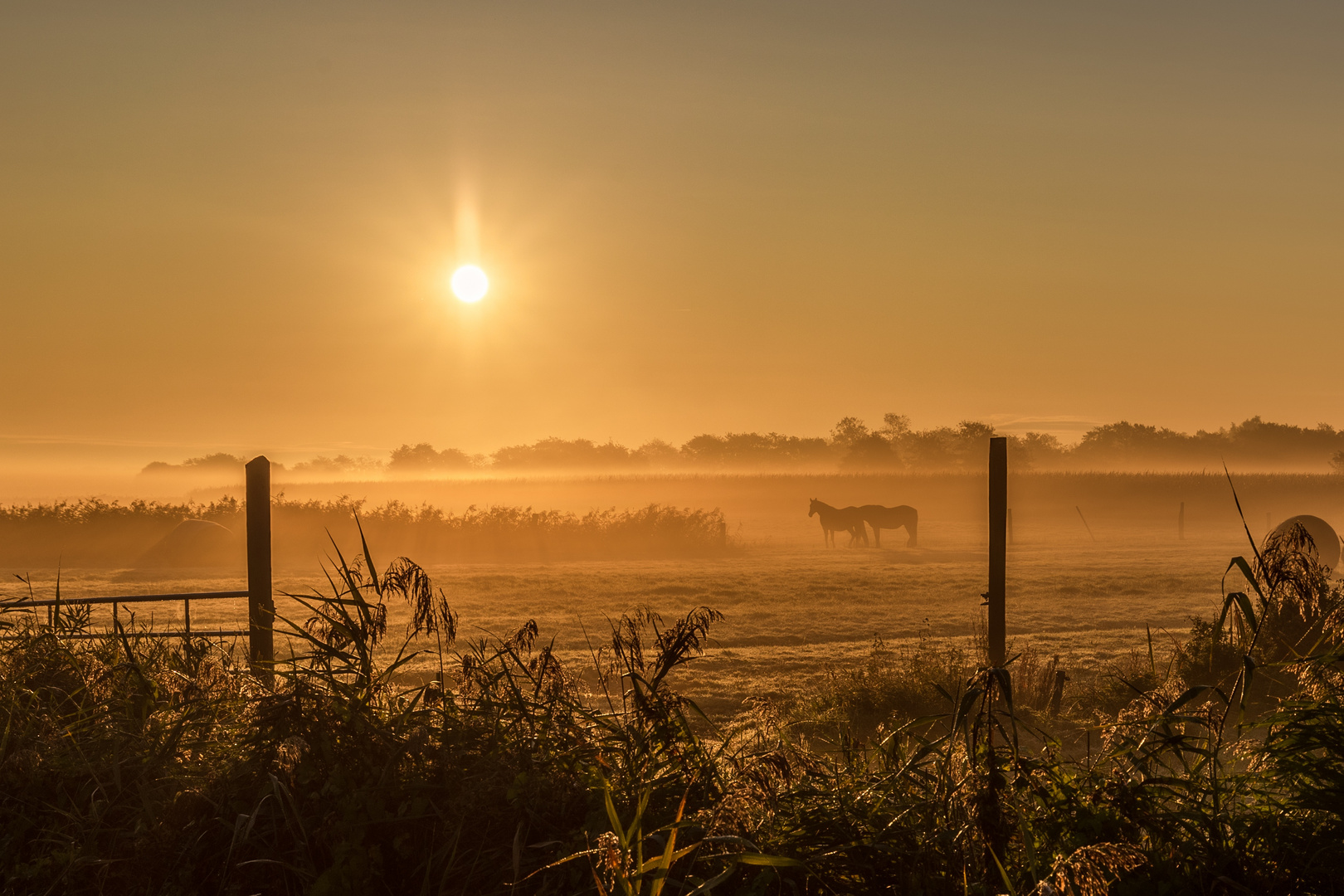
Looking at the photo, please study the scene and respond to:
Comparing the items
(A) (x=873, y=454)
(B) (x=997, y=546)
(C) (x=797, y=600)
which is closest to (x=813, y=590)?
(C) (x=797, y=600)

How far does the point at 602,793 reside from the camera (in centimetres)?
369

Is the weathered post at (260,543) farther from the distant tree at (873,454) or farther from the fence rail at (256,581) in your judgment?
the distant tree at (873,454)

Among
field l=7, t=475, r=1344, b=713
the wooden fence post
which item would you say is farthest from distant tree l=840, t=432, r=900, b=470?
the wooden fence post

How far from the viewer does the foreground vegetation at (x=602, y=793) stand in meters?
3.27

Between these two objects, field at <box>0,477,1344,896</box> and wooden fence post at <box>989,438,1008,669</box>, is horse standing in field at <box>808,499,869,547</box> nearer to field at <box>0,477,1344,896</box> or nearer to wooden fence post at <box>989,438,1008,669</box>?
wooden fence post at <box>989,438,1008,669</box>

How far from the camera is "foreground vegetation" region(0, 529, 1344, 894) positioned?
3.27 metres

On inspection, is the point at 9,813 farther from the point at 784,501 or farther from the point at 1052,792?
the point at 784,501

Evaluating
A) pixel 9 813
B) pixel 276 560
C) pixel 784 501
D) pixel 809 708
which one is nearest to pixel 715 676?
pixel 809 708

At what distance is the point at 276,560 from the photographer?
28.9 m

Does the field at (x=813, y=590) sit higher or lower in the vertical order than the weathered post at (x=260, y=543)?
lower

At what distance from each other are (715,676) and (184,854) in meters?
8.29

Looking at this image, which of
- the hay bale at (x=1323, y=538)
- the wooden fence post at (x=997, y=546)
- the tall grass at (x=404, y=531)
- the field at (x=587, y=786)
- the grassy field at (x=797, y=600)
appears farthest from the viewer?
the tall grass at (x=404, y=531)

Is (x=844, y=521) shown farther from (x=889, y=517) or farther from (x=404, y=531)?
(x=404, y=531)

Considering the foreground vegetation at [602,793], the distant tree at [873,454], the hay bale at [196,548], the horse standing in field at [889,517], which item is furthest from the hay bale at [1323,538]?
the distant tree at [873,454]
